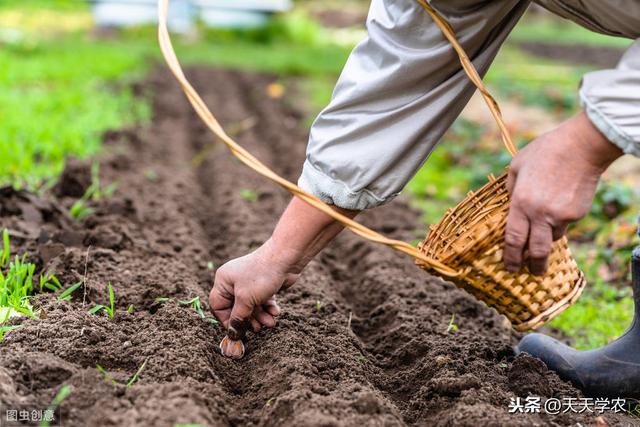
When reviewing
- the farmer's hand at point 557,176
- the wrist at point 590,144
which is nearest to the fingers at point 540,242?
the farmer's hand at point 557,176

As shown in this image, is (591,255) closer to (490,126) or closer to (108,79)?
(490,126)

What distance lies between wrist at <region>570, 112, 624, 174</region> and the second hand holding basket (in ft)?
A: 0.92

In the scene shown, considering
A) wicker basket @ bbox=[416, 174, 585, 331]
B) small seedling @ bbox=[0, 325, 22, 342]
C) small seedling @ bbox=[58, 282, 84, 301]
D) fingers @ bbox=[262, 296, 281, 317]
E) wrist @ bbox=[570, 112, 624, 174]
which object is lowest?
small seedling @ bbox=[58, 282, 84, 301]

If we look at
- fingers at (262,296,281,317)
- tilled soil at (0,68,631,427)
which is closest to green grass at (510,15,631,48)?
tilled soil at (0,68,631,427)

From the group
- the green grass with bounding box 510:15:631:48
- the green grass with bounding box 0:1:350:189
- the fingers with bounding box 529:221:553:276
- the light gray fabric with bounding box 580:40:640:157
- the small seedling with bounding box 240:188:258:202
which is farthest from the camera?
the green grass with bounding box 510:15:631:48

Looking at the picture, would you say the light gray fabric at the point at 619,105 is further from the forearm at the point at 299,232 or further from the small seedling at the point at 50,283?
the small seedling at the point at 50,283

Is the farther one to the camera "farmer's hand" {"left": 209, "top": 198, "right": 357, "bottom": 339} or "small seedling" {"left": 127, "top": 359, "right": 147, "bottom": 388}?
"farmer's hand" {"left": 209, "top": 198, "right": 357, "bottom": 339}

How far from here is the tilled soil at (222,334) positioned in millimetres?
1961

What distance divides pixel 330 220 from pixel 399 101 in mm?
372

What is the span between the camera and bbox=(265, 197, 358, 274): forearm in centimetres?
219

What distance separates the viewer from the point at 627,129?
1.76 metres

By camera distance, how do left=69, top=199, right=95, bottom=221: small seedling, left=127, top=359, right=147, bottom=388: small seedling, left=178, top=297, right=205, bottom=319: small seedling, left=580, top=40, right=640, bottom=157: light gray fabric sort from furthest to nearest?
left=69, top=199, right=95, bottom=221: small seedling < left=178, top=297, right=205, bottom=319: small seedling < left=127, top=359, right=147, bottom=388: small seedling < left=580, top=40, right=640, bottom=157: light gray fabric

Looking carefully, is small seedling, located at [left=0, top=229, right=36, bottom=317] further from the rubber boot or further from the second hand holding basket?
the rubber boot

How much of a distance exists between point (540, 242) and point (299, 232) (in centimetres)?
64
